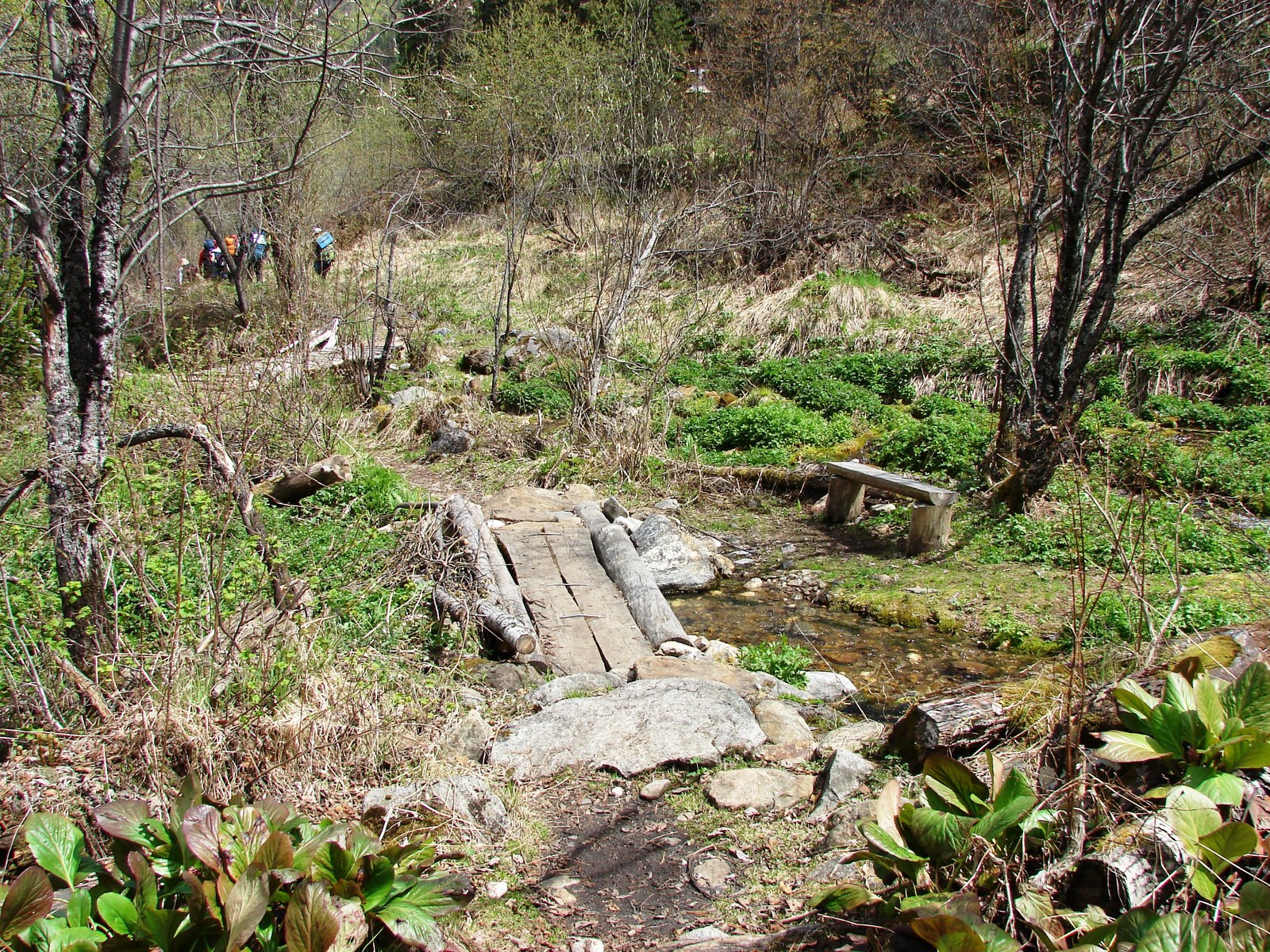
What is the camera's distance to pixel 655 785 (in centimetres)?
400

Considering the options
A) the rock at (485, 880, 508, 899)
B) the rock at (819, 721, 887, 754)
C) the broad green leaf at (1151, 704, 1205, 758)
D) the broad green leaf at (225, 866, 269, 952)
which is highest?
the broad green leaf at (1151, 704, 1205, 758)

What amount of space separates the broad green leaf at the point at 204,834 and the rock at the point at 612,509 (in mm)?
6287

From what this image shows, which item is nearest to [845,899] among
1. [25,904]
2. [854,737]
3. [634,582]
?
[854,737]

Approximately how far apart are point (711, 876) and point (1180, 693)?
1672 mm

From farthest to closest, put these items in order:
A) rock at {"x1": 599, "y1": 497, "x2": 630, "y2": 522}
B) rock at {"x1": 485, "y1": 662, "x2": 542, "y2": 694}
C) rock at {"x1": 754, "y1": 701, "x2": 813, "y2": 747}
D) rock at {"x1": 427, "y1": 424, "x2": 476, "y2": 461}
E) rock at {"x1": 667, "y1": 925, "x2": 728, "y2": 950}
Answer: rock at {"x1": 427, "y1": 424, "x2": 476, "y2": 461}, rock at {"x1": 599, "y1": 497, "x2": 630, "y2": 522}, rock at {"x1": 485, "y1": 662, "x2": 542, "y2": 694}, rock at {"x1": 754, "y1": 701, "x2": 813, "y2": 747}, rock at {"x1": 667, "y1": 925, "x2": 728, "y2": 950}

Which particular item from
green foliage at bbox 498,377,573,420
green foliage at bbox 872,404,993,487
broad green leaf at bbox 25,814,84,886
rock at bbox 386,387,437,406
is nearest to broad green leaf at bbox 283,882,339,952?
broad green leaf at bbox 25,814,84,886

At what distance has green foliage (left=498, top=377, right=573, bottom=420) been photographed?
11875 millimetres

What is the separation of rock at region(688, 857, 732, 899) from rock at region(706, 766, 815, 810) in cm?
40

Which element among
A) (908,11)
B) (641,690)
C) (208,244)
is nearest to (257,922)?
(641,690)

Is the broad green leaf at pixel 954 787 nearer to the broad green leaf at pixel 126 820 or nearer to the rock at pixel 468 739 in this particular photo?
the rock at pixel 468 739

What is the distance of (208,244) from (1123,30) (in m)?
17.0

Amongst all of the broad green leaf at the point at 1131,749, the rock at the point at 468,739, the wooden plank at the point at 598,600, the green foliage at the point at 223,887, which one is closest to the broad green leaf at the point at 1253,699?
the broad green leaf at the point at 1131,749

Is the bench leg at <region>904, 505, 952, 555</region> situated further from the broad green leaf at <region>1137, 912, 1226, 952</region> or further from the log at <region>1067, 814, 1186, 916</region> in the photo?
the broad green leaf at <region>1137, 912, 1226, 952</region>

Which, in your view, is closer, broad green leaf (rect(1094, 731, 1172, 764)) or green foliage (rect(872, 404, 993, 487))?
broad green leaf (rect(1094, 731, 1172, 764))
